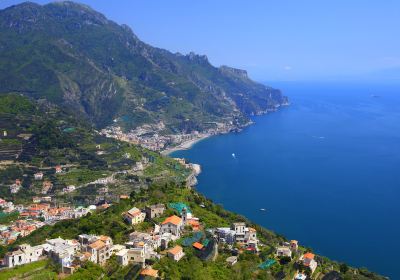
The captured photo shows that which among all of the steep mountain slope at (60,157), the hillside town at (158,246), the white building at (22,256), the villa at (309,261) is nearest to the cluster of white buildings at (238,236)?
the hillside town at (158,246)

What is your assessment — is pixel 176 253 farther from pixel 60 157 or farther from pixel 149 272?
pixel 60 157

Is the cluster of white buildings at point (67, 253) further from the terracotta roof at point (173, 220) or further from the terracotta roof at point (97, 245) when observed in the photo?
the terracotta roof at point (173, 220)

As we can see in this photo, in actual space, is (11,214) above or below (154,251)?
below

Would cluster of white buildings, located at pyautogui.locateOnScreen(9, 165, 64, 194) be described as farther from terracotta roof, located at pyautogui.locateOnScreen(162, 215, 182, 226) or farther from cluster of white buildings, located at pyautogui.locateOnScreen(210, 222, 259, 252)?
cluster of white buildings, located at pyautogui.locateOnScreen(210, 222, 259, 252)

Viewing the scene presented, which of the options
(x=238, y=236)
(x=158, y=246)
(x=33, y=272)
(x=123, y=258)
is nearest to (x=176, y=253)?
(x=158, y=246)

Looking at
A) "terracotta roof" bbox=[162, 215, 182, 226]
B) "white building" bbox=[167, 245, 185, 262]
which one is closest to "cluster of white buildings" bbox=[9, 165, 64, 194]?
"terracotta roof" bbox=[162, 215, 182, 226]

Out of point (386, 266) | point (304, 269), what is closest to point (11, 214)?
point (304, 269)

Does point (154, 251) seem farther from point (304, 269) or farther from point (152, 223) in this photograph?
point (304, 269)
